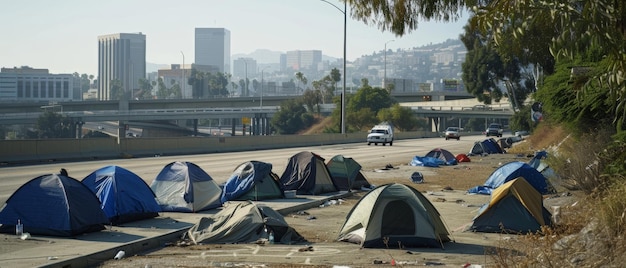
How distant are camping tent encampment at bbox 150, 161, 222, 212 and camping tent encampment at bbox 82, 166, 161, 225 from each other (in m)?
1.35

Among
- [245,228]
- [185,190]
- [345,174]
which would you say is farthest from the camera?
[345,174]

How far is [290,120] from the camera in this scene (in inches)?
5797

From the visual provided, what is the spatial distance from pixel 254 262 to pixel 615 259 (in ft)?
18.8

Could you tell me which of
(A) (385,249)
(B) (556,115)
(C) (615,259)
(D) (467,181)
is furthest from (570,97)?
(C) (615,259)

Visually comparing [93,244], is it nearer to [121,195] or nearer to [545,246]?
[121,195]

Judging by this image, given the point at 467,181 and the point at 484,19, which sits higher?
the point at 484,19

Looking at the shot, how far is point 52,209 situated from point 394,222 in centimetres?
603

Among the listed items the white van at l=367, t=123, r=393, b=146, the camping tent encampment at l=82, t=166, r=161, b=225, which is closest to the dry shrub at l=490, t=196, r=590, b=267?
the camping tent encampment at l=82, t=166, r=161, b=225

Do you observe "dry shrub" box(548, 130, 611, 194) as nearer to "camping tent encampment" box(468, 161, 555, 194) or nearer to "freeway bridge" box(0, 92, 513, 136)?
"camping tent encampment" box(468, 161, 555, 194)

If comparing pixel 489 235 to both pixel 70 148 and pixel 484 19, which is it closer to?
pixel 484 19

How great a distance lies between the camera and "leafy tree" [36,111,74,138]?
397 feet

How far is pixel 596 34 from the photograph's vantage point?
959 cm

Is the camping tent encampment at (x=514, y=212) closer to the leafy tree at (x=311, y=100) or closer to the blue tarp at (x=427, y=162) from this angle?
the blue tarp at (x=427, y=162)

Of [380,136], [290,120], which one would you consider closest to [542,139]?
[380,136]
